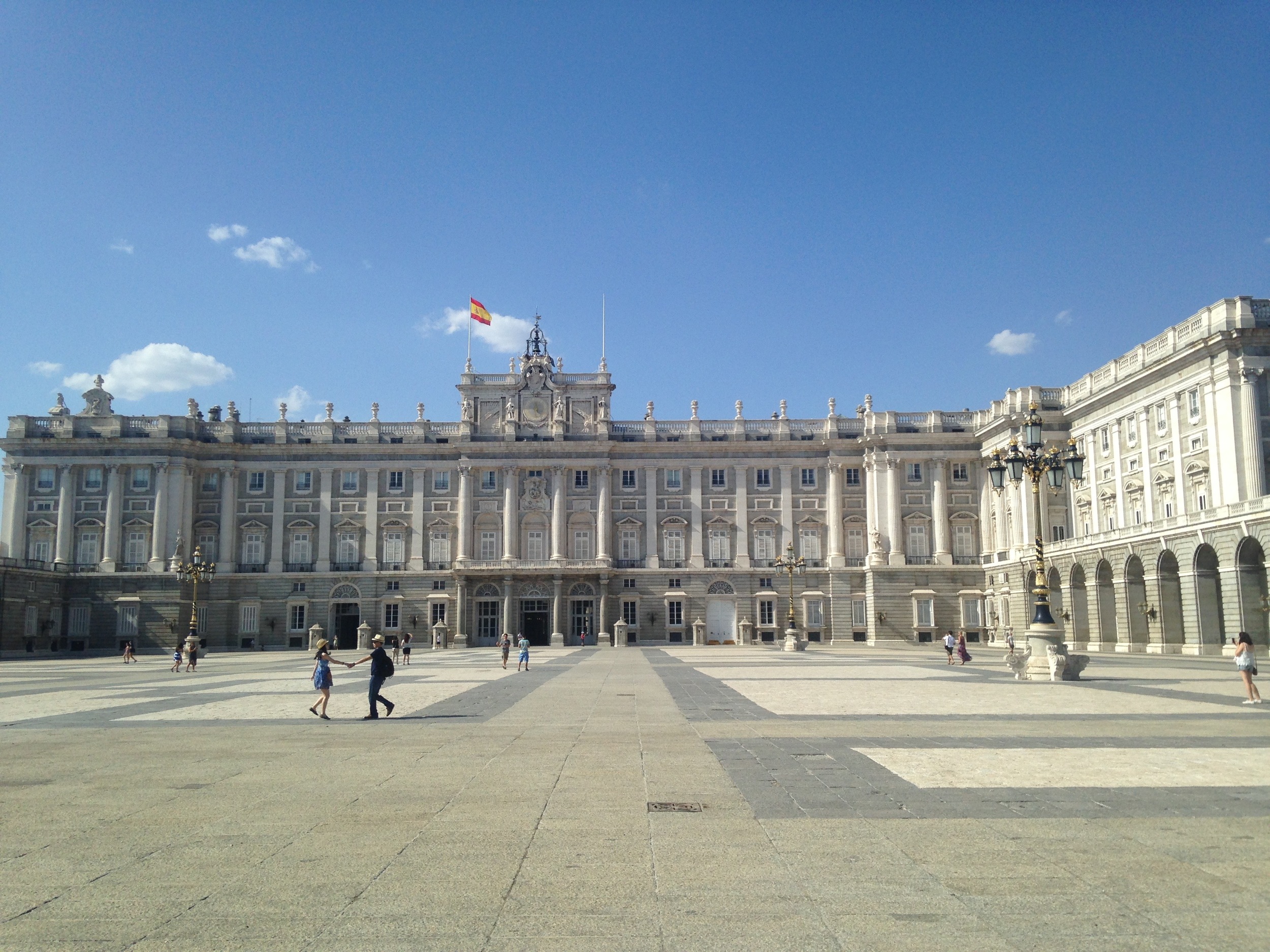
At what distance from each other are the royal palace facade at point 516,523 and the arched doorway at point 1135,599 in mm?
15830

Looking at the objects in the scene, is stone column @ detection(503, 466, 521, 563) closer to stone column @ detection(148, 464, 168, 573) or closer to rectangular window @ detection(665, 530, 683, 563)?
rectangular window @ detection(665, 530, 683, 563)

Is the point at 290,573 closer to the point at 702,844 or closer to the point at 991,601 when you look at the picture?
the point at 991,601

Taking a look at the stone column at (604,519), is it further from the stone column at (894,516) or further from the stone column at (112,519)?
the stone column at (112,519)

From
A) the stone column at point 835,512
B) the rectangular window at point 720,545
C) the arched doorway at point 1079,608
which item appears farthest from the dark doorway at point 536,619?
the arched doorway at point 1079,608

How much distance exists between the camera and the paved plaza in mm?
6711

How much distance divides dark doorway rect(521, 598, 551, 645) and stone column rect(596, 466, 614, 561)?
5.70m

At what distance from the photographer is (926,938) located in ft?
21.1

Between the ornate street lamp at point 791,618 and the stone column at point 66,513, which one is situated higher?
the stone column at point 66,513

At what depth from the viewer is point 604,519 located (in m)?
76.9

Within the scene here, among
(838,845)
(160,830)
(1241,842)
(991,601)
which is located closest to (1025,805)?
(1241,842)

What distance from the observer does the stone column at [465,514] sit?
76.3m

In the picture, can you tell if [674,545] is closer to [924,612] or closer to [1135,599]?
[924,612]

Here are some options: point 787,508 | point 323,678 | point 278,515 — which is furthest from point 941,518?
point 323,678

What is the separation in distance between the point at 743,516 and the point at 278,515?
36.0 metres
